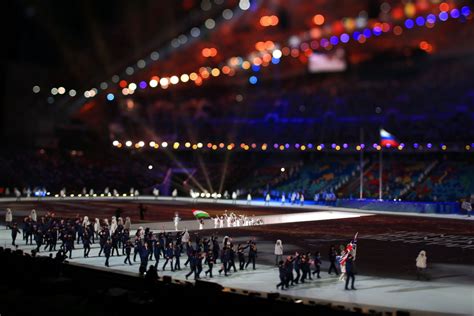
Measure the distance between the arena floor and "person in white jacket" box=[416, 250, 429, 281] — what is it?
0.29 meters

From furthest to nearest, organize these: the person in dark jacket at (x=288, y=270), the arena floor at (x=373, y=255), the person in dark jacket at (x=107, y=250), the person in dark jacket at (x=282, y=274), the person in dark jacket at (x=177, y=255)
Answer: the person in dark jacket at (x=107, y=250), the person in dark jacket at (x=177, y=255), the person in dark jacket at (x=288, y=270), the person in dark jacket at (x=282, y=274), the arena floor at (x=373, y=255)

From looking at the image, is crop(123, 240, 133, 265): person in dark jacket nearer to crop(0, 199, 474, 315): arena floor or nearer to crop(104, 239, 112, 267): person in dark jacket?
crop(0, 199, 474, 315): arena floor

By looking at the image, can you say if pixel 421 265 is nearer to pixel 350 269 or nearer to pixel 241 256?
pixel 350 269

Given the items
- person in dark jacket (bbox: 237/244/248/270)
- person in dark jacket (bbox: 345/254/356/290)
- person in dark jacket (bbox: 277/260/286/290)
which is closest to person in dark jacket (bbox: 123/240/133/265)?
person in dark jacket (bbox: 237/244/248/270)

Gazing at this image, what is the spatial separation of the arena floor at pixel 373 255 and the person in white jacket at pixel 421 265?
0.95ft

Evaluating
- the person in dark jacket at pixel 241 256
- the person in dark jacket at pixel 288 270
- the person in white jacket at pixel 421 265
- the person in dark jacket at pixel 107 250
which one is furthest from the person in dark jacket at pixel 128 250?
the person in white jacket at pixel 421 265

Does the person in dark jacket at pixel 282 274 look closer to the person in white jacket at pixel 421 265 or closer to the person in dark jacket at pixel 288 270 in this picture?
the person in dark jacket at pixel 288 270

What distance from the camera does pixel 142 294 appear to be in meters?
17.0

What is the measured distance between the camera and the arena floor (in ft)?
66.0

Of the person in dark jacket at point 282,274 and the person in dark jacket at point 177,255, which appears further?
the person in dark jacket at point 177,255

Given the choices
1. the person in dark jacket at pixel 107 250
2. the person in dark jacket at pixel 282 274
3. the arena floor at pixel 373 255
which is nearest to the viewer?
the arena floor at pixel 373 255

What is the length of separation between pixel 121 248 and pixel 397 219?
27430 mm

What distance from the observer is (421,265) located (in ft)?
75.0

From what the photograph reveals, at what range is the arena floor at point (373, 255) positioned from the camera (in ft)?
66.0
